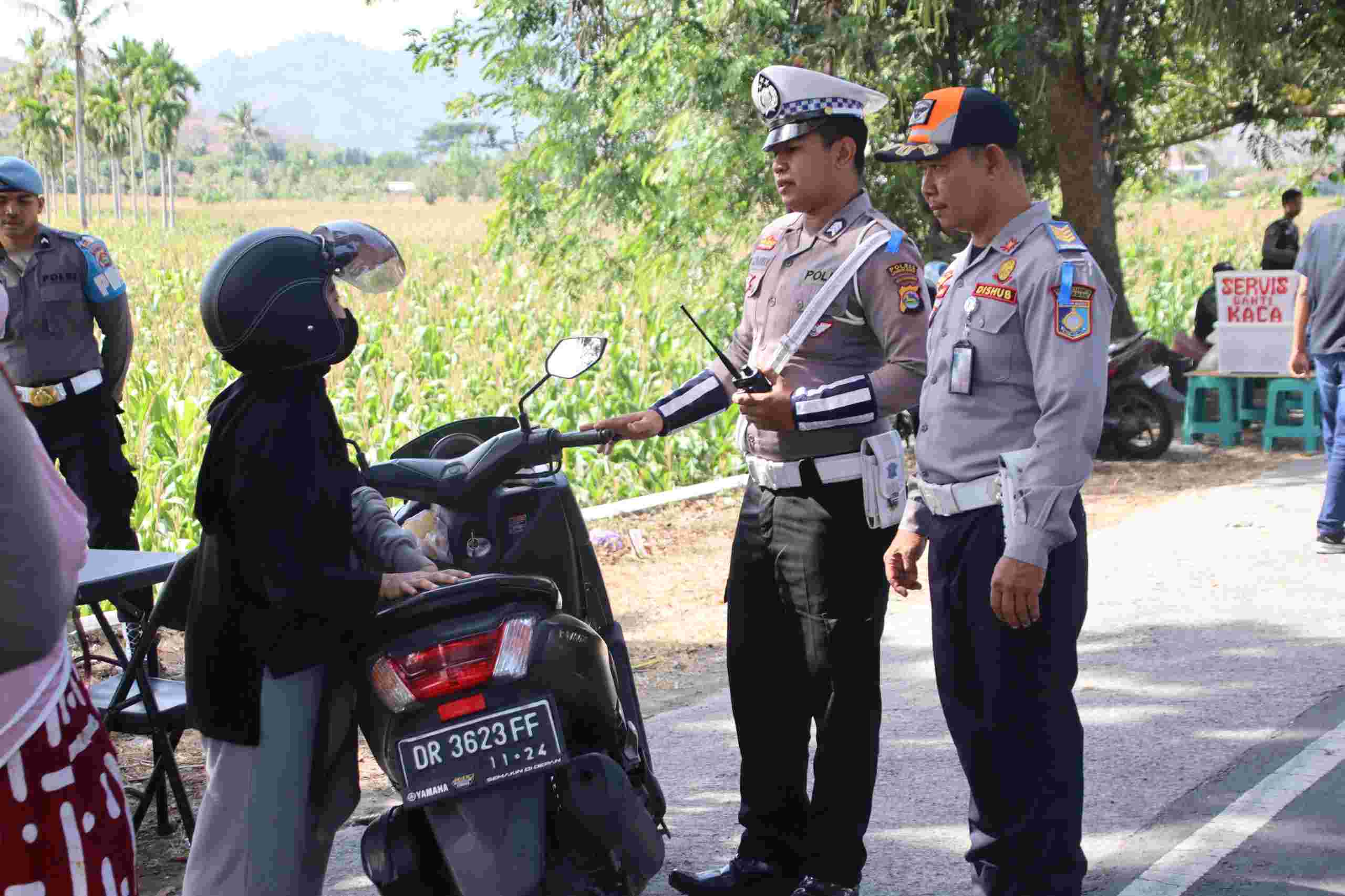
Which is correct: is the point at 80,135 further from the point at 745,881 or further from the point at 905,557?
the point at 905,557

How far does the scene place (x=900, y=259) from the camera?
3830mm

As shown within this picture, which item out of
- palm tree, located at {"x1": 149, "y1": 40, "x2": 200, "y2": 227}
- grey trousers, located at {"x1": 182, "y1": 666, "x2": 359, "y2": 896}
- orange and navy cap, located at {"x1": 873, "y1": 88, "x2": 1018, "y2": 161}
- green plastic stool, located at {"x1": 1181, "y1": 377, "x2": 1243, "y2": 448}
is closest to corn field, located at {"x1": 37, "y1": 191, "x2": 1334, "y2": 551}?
orange and navy cap, located at {"x1": 873, "y1": 88, "x2": 1018, "y2": 161}

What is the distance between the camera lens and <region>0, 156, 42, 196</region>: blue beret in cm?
639

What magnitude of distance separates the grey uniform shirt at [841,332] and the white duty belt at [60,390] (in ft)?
12.4

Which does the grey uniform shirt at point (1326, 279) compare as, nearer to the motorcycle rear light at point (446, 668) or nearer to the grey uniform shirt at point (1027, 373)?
the grey uniform shirt at point (1027, 373)

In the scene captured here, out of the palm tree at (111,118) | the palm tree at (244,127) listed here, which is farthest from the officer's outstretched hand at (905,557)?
the palm tree at (244,127)

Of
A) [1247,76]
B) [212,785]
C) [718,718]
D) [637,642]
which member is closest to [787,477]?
[212,785]

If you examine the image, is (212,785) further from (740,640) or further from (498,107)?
(498,107)

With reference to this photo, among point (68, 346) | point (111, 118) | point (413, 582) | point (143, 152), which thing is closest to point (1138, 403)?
point (68, 346)

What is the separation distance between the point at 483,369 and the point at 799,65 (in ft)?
11.2

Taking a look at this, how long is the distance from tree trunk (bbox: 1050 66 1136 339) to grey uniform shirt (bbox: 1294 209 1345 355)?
423cm

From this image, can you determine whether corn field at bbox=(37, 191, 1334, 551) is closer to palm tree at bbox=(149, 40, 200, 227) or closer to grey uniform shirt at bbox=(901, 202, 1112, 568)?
grey uniform shirt at bbox=(901, 202, 1112, 568)

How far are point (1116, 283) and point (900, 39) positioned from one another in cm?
300

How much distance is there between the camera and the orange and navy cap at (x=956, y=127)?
341 cm
